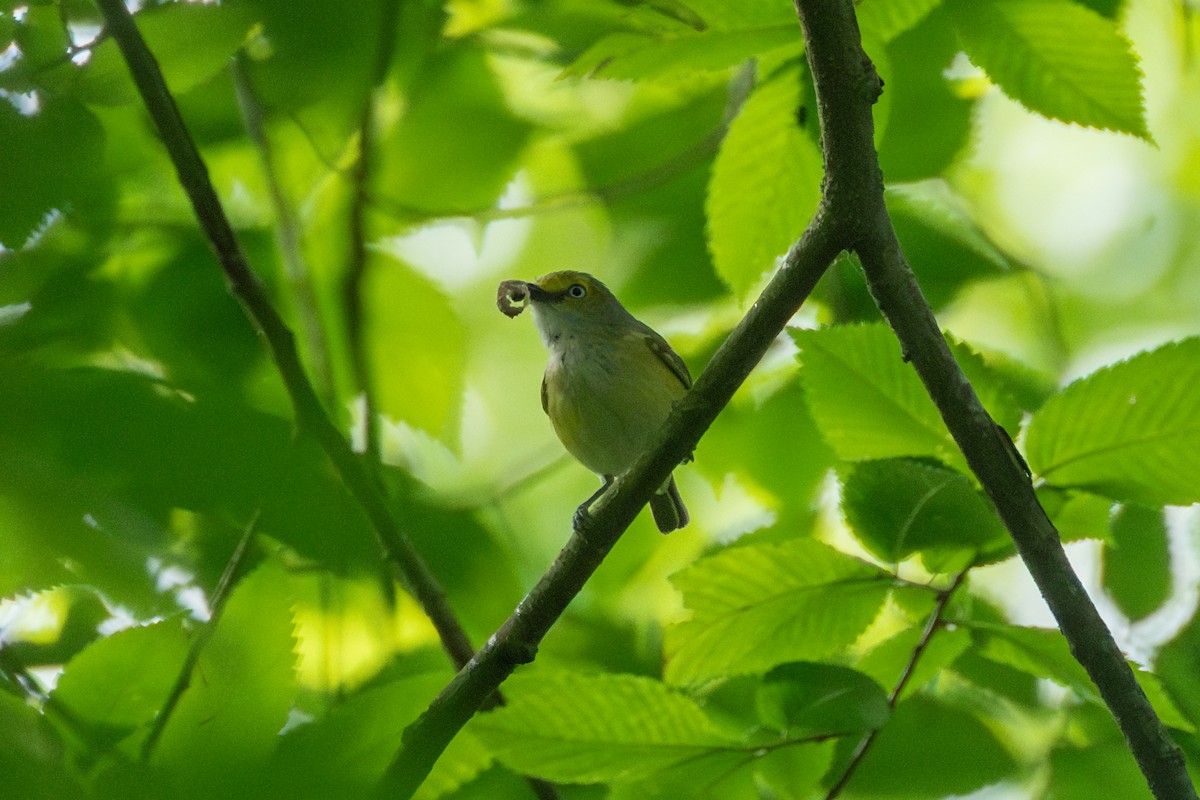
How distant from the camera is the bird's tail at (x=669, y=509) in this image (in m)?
4.96

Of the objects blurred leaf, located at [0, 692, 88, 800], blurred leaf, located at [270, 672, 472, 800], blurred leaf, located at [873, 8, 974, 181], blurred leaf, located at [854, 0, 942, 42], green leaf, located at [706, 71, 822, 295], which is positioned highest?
blurred leaf, located at [873, 8, 974, 181]

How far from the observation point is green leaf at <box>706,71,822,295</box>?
2.50 meters

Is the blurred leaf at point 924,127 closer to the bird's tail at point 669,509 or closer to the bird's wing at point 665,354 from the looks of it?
the bird's wing at point 665,354

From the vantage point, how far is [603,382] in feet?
15.5

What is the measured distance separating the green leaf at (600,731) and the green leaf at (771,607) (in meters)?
0.17

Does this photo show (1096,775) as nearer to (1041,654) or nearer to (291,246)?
(1041,654)

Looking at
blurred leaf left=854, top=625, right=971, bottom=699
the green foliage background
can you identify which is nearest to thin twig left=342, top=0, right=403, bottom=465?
the green foliage background

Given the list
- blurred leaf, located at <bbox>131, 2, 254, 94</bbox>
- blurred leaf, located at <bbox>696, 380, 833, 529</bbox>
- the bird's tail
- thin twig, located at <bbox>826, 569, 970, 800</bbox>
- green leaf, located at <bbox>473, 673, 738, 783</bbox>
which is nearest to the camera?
blurred leaf, located at <bbox>131, 2, 254, 94</bbox>

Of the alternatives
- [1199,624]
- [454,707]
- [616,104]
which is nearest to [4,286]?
[454,707]

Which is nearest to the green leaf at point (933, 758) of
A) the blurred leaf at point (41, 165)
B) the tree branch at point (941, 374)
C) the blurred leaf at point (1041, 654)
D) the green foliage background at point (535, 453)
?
the green foliage background at point (535, 453)

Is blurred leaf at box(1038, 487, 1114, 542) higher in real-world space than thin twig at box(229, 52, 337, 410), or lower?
lower

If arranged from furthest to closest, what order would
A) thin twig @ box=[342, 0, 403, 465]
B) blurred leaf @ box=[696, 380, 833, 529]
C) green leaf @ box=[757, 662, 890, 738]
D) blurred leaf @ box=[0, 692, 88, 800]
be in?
blurred leaf @ box=[696, 380, 833, 529]
thin twig @ box=[342, 0, 403, 465]
green leaf @ box=[757, 662, 890, 738]
blurred leaf @ box=[0, 692, 88, 800]

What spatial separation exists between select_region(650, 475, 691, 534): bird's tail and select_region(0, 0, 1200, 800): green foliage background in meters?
0.11

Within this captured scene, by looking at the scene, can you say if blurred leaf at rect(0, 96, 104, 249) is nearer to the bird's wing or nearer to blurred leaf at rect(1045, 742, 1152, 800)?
blurred leaf at rect(1045, 742, 1152, 800)
